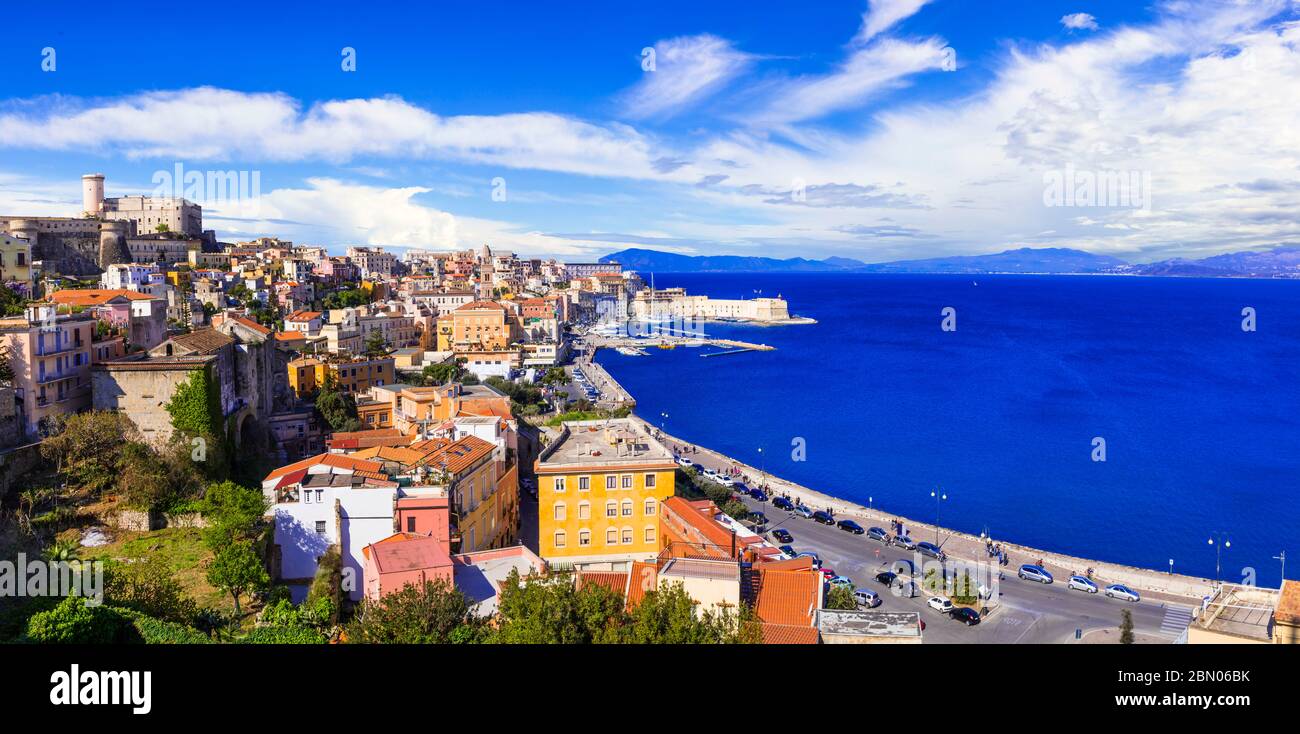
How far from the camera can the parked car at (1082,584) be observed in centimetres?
1628

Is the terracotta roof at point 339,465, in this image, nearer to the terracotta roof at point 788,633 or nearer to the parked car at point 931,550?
the terracotta roof at point 788,633

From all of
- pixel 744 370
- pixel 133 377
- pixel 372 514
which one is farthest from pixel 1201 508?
pixel 744 370

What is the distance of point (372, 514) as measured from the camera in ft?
38.8

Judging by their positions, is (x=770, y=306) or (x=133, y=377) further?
(x=770, y=306)

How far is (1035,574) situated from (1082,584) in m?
0.89

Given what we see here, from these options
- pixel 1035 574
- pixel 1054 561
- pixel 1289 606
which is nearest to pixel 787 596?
pixel 1289 606

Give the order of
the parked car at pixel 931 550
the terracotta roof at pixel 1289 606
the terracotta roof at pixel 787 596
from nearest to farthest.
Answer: the terracotta roof at pixel 1289 606, the terracotta roof at pixel 787 596, the parked car at pixel 931 550

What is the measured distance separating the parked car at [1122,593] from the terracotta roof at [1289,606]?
8450 millimetres

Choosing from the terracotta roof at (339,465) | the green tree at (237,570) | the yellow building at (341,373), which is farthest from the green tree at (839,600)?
the yellow building at (341,373)

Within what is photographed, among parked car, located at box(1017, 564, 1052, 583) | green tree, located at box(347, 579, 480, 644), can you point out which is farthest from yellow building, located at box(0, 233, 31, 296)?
parked car, located at box(1017, 564, 1052, 583)

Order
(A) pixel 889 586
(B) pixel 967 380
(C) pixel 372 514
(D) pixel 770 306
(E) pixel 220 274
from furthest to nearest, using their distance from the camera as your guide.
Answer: (D) pixel 770 306, (B) pixel 967 380, (E) pixel 220 274, (A) pixel 889 586, (C) pixel 372 514

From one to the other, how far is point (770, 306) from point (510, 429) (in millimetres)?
81321

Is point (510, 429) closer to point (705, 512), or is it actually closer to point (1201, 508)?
point (705, 512)
